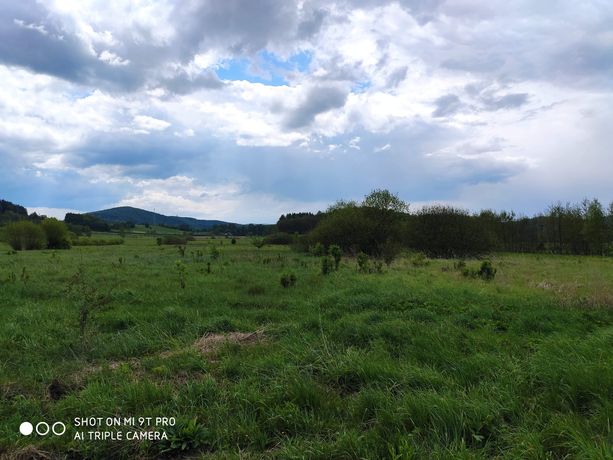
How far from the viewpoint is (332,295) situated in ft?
38.9

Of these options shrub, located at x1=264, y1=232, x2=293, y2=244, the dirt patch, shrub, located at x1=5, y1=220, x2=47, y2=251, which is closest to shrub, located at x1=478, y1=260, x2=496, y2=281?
the dirt patch

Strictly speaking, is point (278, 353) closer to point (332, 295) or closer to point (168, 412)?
point (168, 412)

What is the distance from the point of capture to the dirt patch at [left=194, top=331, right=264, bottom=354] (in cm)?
721

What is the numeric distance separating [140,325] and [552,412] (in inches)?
307

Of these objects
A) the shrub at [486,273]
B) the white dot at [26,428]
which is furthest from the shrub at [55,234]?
the white dot at [26,428]

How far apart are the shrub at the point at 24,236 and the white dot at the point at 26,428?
6612cm

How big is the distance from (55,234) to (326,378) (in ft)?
239

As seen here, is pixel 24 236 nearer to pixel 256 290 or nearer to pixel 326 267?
pixel 326 267

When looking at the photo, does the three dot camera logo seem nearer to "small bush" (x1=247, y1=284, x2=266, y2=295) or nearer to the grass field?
the grass field

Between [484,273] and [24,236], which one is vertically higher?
[24,236]

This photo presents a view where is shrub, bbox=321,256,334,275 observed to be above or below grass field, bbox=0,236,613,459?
above

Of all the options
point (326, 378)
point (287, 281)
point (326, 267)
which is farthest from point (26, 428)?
point (326, 267)

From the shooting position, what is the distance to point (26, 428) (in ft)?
14.0

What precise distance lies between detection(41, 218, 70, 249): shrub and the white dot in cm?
7102
